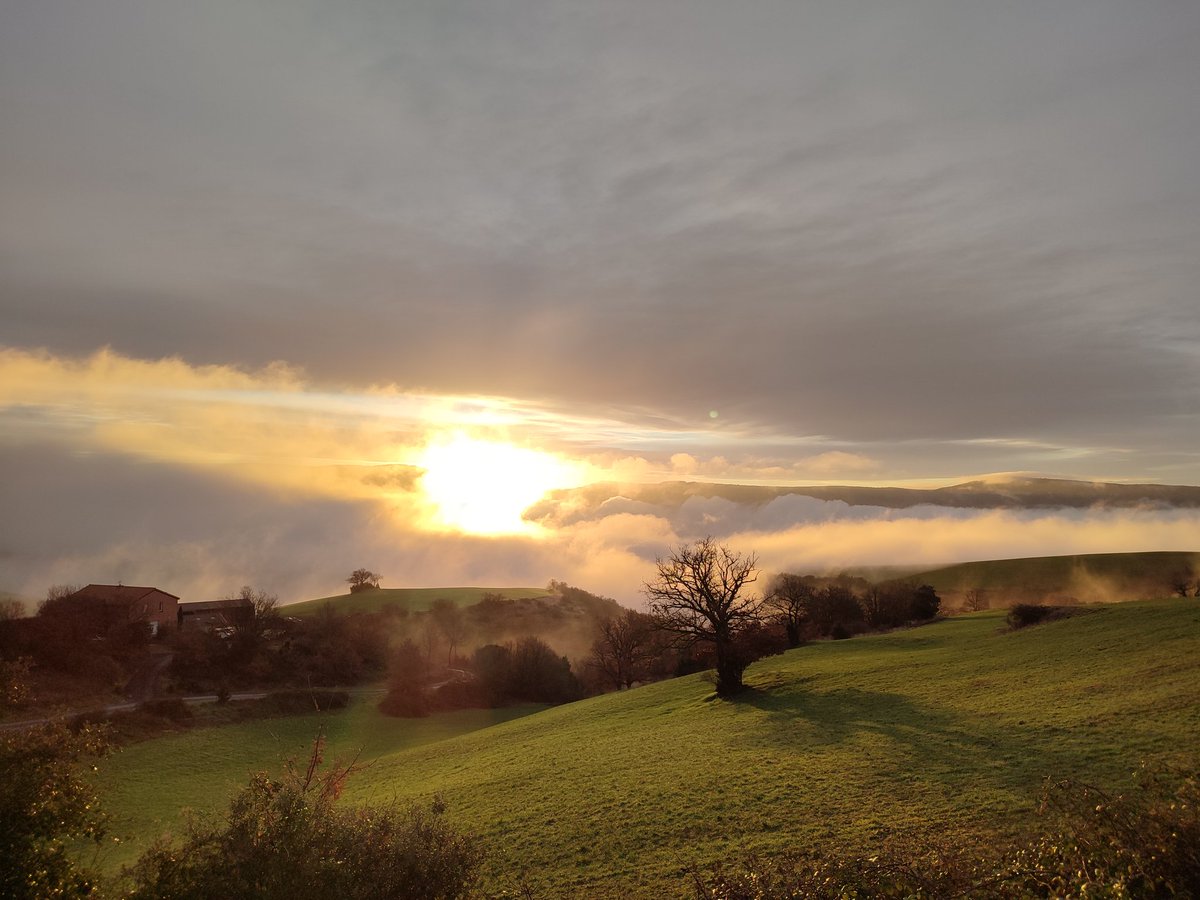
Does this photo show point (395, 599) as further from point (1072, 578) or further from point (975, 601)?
point (1072, 578)

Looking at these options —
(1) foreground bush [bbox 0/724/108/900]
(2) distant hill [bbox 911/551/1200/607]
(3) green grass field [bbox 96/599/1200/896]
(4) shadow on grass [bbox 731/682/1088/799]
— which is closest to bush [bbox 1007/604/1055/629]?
(3) green grass field [bbox 96/599/1200/896]

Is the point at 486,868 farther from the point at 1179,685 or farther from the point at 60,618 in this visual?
the point at 60,618

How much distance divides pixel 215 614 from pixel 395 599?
36872mm

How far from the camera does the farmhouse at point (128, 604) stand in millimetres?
84562

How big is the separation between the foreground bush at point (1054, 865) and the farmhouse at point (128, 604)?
90.9 meters

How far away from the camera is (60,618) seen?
76.7m

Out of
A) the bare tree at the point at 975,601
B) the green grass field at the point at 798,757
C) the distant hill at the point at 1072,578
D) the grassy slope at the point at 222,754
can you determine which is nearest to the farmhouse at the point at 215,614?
the grassy slope at the point at 222,754

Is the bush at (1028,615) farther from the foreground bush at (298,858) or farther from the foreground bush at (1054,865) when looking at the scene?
the foreground bush at (298,858)

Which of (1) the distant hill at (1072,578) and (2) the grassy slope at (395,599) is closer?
(1) the distant hill at (1072,578)

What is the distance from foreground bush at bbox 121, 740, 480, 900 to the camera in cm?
1412

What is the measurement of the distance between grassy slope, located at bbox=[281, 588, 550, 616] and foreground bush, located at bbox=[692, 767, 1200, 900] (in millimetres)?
124522

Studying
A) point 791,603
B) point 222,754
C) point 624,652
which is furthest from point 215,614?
point 791,603

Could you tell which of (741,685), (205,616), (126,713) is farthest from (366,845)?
(205,616)

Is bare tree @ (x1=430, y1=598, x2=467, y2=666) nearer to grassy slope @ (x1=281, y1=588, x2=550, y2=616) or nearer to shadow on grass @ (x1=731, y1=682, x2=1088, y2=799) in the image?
grassy slope @ (x1=281, y1=588, x2=550, y2=616)
